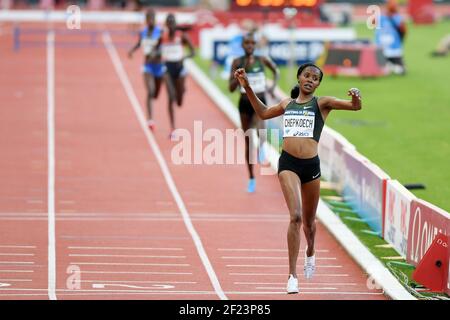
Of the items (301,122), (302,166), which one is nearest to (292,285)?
(302,166)

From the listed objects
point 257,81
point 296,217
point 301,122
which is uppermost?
point 301,122

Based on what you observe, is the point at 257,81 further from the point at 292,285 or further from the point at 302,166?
the point at 292,285

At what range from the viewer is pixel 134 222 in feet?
56.3

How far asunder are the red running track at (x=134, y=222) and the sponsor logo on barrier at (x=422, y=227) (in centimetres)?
68

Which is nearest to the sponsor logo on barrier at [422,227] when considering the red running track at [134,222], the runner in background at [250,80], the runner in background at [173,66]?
the red running track at [134,222]

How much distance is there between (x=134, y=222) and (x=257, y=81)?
3.13 metres

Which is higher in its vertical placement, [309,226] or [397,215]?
[309,226]

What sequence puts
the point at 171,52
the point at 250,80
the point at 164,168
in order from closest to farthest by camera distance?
the point at 250,80 → the point at 164,168 → the point at 171,52

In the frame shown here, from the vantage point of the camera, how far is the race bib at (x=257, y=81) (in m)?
18.9

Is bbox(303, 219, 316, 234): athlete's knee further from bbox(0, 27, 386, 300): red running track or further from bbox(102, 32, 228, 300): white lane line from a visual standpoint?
bbox(102, 32, 228, 300): white lane line

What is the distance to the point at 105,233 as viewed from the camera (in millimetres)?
16391

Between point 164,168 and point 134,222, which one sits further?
point 164,168

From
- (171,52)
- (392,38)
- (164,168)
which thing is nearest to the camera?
(164,168)
